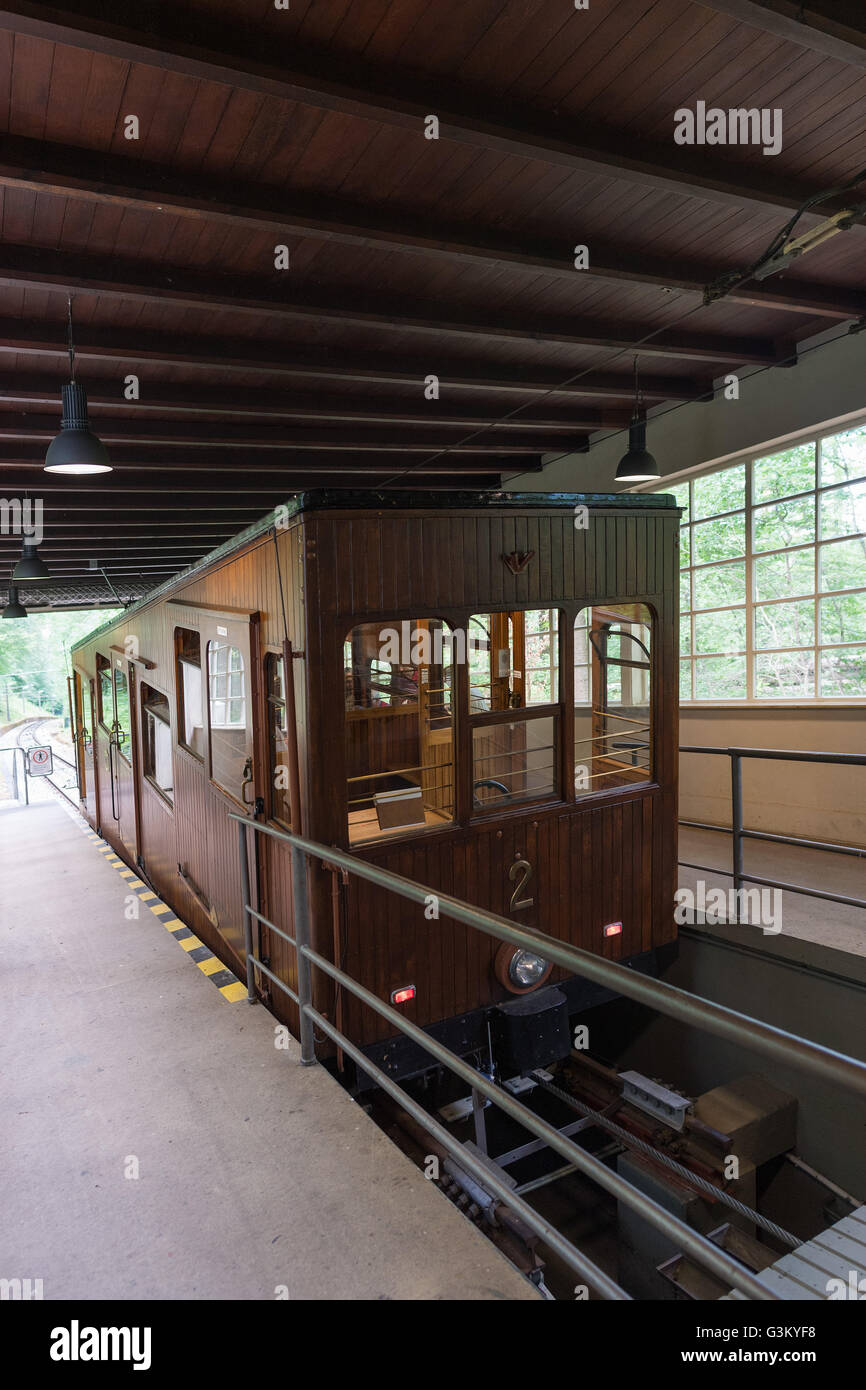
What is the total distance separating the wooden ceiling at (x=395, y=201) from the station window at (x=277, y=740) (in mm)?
2260

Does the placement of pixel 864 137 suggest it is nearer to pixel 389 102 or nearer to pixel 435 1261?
pixel 389 102

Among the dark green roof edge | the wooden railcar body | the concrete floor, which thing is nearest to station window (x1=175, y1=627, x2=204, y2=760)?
the wooden railcar body

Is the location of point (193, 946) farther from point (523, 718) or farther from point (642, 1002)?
point (642, 1002)

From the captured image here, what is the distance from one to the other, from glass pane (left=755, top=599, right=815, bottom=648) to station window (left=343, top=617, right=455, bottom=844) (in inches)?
165

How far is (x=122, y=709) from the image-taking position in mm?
8906

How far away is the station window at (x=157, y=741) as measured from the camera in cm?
679

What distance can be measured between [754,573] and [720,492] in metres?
0.92

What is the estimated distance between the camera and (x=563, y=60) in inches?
128

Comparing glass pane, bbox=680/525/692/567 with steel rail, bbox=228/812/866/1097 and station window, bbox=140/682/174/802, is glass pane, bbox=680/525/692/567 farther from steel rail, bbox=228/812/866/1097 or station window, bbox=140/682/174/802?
steel rail, bbox=228/812/866/1097

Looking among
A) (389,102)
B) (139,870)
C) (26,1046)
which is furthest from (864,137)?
(139,870)

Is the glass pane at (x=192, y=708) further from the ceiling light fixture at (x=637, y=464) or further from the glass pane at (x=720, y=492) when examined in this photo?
the glass pane at (x=720, y=492)

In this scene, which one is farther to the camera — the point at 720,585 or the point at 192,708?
the point at 720,585

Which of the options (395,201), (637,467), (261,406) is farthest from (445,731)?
(261,406)

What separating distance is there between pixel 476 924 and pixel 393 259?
442 centimetres
